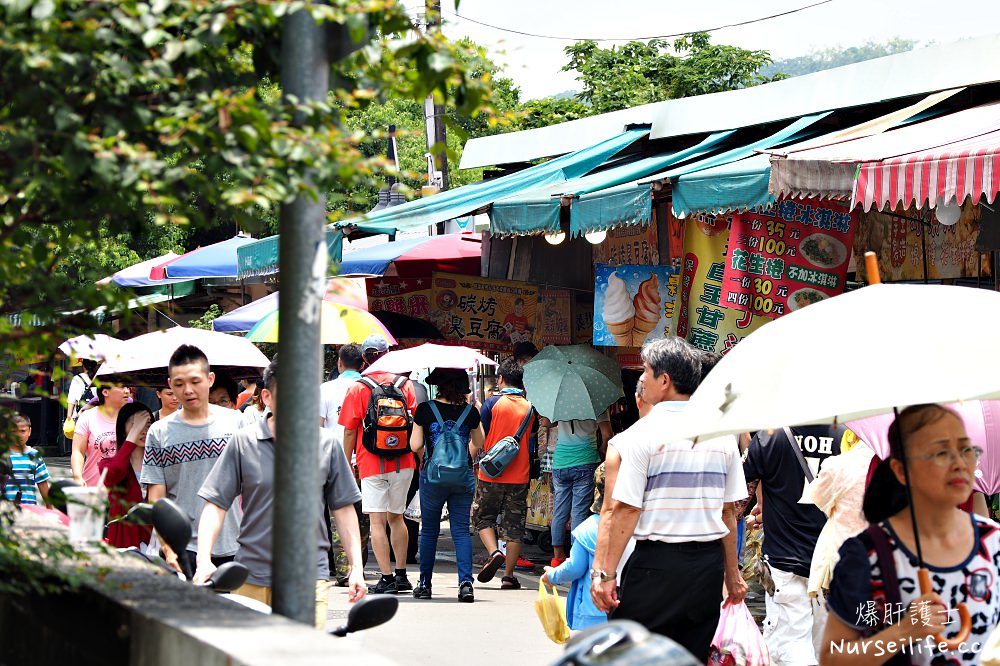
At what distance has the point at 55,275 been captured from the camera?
396cm

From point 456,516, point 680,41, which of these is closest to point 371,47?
point 456,516

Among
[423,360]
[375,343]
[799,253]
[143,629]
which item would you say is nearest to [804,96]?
[799,253]

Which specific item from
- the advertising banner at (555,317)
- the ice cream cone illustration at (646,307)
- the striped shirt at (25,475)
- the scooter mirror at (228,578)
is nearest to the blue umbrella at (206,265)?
the advertising banner at (555,317)

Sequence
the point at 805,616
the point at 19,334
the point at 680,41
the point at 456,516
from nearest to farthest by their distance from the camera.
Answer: the point at 19,334
the point at 805,616
the point at 456,516
the point at 680,41

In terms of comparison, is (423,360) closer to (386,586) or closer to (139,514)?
(386,586)

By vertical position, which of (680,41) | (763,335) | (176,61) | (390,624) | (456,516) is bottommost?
(390,624)

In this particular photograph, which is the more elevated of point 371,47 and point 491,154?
point 491,154

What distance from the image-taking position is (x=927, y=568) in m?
3.94

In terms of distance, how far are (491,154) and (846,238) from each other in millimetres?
5727

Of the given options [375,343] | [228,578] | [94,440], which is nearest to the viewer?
[228,578]

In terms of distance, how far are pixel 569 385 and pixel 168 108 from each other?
8.36 meters

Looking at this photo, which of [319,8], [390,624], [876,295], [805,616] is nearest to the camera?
[319,8]

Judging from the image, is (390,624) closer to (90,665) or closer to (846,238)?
(846,238)

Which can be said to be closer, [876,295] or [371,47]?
[371,47]
